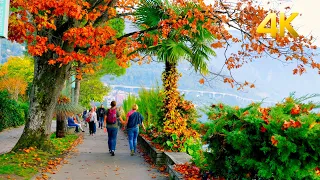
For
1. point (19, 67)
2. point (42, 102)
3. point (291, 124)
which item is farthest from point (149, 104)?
point (19, 67)

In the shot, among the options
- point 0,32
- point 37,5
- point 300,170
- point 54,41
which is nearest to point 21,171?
point 0,32

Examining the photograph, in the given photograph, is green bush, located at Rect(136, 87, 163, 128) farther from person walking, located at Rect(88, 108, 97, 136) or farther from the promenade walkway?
the promenade walkway

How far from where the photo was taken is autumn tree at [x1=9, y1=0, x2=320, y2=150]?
39.8 feet

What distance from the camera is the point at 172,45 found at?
14266mm

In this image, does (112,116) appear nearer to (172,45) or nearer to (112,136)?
(112,136)

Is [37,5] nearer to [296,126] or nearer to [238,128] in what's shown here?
[238,128]

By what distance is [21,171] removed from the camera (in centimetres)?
1016

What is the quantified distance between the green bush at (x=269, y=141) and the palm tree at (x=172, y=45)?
6.98 metres

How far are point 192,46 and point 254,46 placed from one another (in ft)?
9.73

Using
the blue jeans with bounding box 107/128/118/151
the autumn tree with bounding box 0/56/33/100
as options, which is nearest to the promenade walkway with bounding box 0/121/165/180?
the blue jeans with bounding box 107/128/118/151

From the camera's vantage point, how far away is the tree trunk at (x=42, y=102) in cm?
1387

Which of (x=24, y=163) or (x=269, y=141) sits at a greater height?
(x=269, y=141)

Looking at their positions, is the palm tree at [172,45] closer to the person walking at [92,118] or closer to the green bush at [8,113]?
the person walking at [92,118]

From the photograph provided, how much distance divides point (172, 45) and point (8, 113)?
1720 centimetres
